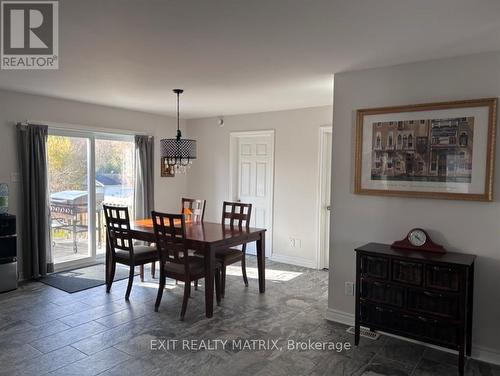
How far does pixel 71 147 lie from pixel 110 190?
88 centimetres

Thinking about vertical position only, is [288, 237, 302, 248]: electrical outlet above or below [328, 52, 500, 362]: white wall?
below

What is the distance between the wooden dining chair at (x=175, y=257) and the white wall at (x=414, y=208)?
1357 mm

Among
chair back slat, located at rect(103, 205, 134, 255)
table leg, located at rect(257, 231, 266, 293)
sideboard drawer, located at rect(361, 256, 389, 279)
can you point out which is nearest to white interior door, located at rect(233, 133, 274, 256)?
table leg, located at rect(257, 231, 266, 293)

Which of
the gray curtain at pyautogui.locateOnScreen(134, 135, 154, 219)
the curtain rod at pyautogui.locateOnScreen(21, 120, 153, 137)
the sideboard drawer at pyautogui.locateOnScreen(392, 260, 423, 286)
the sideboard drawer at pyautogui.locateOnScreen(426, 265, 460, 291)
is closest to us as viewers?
the sideboard drawer at pyautogui.locateOnScreen(426, 265, 460, 291)

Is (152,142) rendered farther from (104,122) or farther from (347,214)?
(347,214)

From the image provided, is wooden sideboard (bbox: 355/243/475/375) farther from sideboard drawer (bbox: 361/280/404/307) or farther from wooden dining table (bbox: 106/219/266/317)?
wooden dining table (bbox: 106/219/266/317)

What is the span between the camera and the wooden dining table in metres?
3.52

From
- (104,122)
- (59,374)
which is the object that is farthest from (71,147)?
(59,374)

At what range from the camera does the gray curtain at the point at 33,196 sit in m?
4.46

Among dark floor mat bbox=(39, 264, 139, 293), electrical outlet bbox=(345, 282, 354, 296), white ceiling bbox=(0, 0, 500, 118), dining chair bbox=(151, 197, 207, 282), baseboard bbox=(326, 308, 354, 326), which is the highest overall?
white ceiling bbox=(0, 0, 500, 118)

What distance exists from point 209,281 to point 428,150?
227cm

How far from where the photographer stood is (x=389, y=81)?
3.14 meters

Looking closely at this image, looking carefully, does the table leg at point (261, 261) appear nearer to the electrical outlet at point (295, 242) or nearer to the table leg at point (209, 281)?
the table leg at point (209, 281)

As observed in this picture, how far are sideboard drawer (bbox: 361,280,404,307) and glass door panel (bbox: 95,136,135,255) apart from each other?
160 inches
